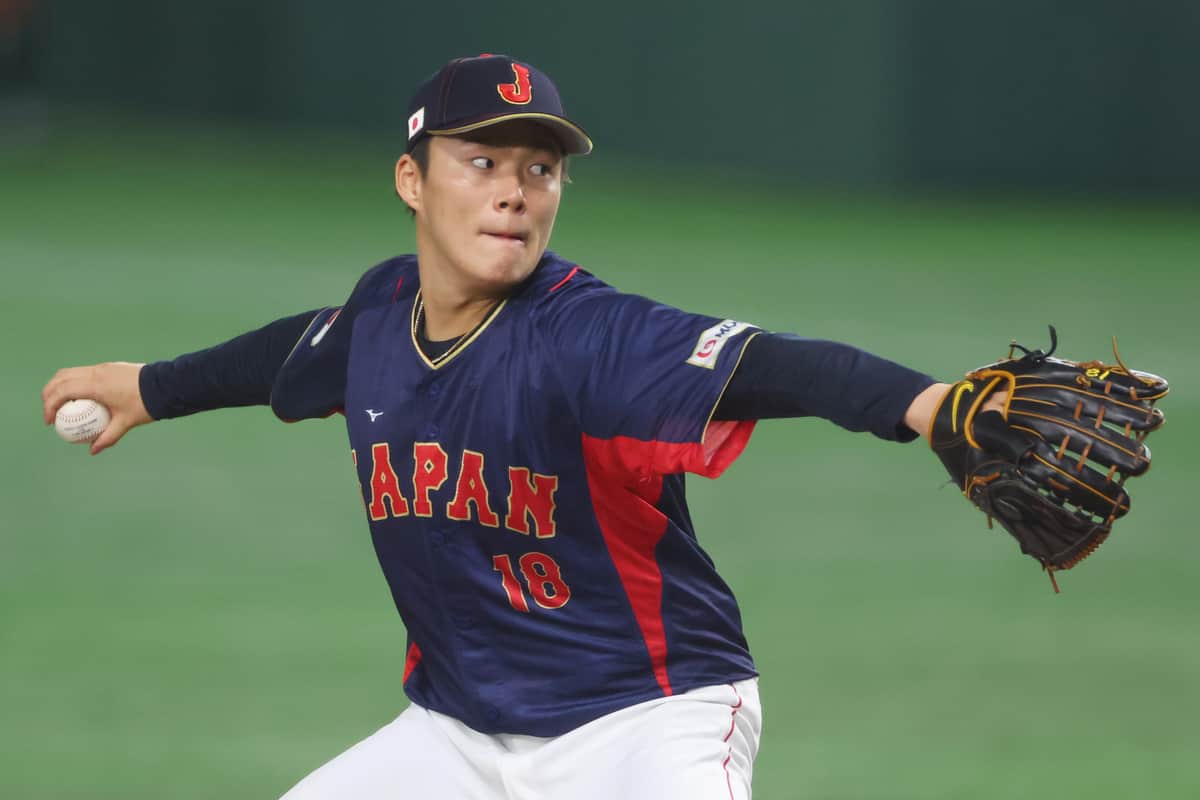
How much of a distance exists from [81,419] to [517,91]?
1712 millimetres

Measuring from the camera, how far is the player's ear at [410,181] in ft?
13.9

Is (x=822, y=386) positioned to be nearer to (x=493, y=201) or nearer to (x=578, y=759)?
(x=493, y=201)

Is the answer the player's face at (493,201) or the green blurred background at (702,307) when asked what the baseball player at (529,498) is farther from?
the green blurred background at (702,307)

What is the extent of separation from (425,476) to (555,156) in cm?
80

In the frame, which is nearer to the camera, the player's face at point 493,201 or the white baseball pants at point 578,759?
the white baseball pants at point 578,759

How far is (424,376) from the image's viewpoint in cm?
409

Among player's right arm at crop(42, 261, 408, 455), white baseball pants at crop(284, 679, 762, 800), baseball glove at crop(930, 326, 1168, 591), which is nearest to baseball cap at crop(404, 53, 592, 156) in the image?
player's right arm at crop(42, 261, 408, 455)

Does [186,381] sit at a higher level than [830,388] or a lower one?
lower

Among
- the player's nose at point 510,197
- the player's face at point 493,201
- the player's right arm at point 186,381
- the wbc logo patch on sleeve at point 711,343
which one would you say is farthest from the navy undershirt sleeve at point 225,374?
the wbc logo patch on sleeve at point 711,343

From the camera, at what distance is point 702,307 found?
46.7 feet

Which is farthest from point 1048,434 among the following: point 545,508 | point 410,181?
point 410,181

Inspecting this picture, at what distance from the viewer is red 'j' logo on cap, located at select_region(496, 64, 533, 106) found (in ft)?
12.9

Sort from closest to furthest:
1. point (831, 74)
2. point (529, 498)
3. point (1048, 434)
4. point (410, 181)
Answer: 1. point (1048, 434)
2. point (529, 498)
3. point (410, 181)
4. point (831, 74)

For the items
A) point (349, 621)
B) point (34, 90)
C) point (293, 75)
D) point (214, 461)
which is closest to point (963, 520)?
point (349, 621)
